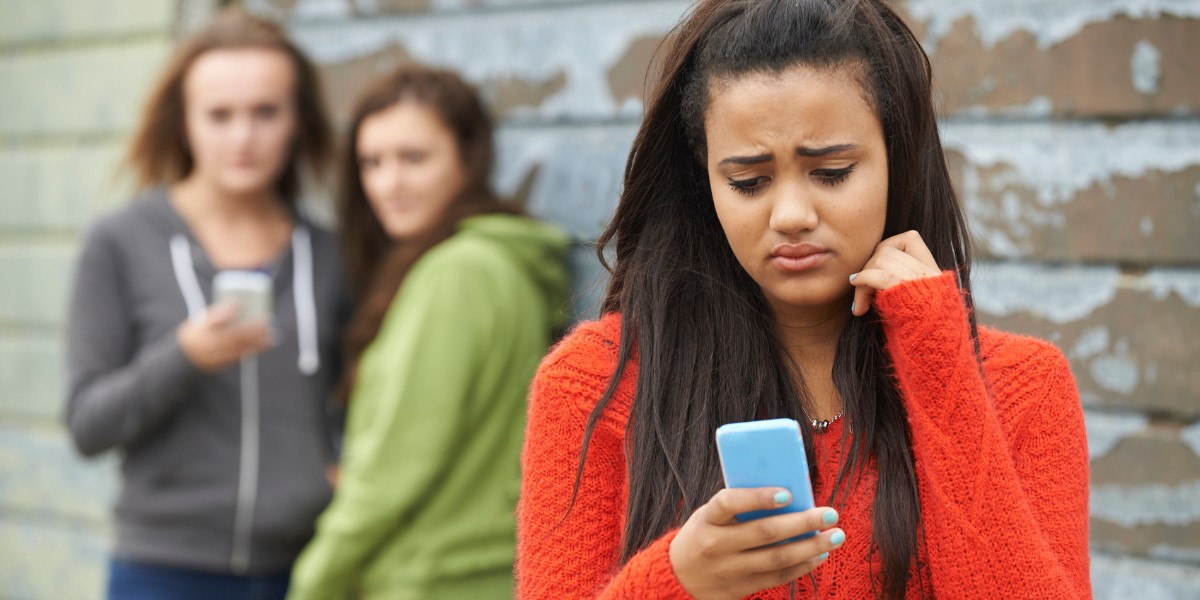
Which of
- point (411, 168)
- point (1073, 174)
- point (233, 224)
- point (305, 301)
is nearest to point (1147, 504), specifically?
point (1073, 174)

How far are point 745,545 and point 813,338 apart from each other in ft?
1.64

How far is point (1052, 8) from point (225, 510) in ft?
7.56

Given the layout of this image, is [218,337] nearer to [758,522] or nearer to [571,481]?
[571,481]

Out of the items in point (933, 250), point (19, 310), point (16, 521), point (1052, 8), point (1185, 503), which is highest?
point (1052, 8)

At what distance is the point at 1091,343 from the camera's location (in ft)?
9.73

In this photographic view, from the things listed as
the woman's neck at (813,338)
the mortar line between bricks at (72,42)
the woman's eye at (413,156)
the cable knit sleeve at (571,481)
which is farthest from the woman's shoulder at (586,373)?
the mortar line between bricks at (72,42)

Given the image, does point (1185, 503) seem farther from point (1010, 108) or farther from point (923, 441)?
point (923, 441)

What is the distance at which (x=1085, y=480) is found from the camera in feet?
5.86

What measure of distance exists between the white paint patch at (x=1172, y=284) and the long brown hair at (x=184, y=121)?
2197mm

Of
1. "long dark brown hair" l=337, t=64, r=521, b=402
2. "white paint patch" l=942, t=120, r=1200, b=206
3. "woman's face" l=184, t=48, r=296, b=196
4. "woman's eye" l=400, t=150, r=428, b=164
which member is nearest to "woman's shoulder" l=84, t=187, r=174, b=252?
"woman's face" l=184, t=48, r=296, b=196

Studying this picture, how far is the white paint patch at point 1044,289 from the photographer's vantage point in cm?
296

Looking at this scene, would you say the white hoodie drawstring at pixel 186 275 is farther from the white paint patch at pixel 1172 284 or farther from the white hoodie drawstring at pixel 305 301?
the white paint patch at pixel 1172 284

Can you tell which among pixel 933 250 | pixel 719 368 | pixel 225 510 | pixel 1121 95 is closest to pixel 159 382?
pixel 225 510

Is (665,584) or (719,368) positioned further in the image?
(719,368)
